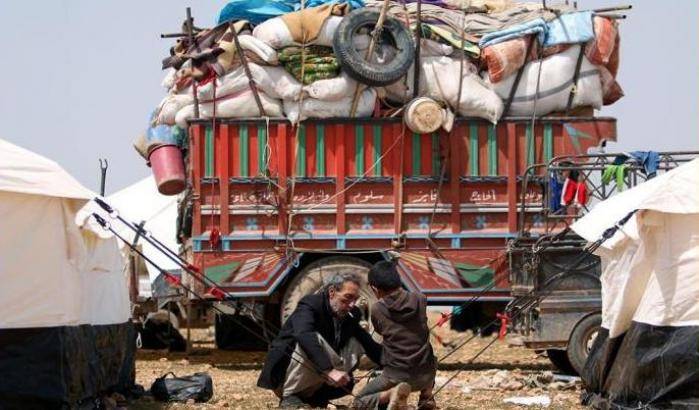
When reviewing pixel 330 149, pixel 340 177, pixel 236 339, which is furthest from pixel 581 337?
pixel 236 339

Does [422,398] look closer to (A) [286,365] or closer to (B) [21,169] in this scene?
(A) [286,365]

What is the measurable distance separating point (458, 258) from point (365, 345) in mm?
5482

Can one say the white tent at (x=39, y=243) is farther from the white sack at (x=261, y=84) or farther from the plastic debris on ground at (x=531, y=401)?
the white sack at (x=261, y=84)

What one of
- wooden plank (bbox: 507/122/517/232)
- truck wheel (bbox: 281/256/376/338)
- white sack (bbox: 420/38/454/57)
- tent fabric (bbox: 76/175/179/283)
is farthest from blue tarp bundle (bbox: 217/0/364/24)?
tent fabric (bbox: 76/175/179/283)

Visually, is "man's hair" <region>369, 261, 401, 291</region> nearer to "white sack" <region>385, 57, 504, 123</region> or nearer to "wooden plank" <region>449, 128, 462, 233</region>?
"wooden plank" <region>449, 128, 462, 233</region>

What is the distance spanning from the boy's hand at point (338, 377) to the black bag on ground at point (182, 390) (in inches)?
74.6

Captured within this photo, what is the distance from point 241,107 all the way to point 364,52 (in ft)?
5.08

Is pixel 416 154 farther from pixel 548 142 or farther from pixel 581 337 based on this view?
pixel 581 337

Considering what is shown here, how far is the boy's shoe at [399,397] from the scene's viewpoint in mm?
10734

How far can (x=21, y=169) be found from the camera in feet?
33.3

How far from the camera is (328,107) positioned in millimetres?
16938

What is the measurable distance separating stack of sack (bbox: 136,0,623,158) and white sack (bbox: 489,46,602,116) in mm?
12

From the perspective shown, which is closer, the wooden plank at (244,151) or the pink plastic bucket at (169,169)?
the wooden plank at (244,151)

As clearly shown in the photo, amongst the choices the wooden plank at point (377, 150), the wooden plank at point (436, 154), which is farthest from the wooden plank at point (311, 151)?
the wooden plank at point (436, 154)
